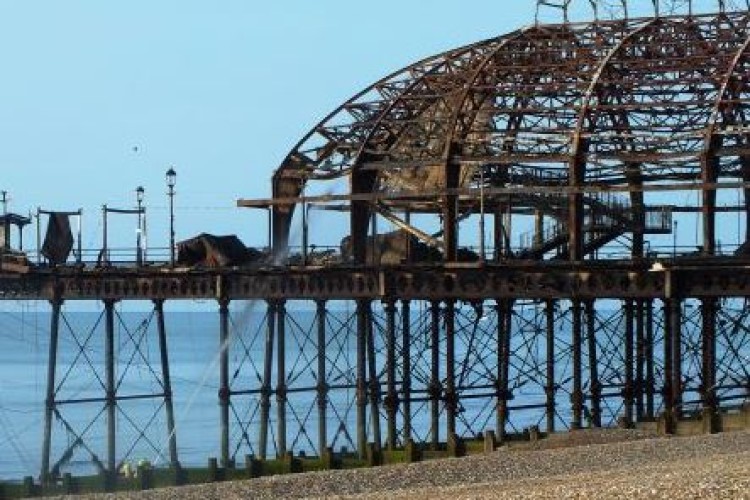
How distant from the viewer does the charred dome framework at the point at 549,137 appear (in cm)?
6494

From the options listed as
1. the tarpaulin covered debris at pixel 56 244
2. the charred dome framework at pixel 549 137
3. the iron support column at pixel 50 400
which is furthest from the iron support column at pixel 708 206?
the tarpaulin covered debris at pixel 56 244

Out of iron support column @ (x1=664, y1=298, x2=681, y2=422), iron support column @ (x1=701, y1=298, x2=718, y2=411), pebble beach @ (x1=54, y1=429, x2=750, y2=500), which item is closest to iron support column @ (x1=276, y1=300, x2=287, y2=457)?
iron support column @ (x1=664, y1=298, x2=681, y2=422)

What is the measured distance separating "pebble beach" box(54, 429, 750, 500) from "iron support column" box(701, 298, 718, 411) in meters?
4.75

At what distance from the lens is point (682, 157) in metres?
63.9

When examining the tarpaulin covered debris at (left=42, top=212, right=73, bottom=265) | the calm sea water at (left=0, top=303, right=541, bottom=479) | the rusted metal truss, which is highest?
the tarpaulin covered debris at (left=42, top=212, right=73, bottom=265)

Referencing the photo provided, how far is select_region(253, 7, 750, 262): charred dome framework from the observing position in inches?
2557

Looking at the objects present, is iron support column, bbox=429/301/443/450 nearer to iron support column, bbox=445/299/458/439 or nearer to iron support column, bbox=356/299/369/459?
iron support column, bbox=445/299/458/439

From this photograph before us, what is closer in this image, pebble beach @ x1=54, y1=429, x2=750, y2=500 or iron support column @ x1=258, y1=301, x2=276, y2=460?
pebble beach @ x1=54, y1=429, x2=750, y2=500

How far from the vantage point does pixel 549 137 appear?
226ft

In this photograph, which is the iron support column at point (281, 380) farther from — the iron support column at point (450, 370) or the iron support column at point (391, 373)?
the iron support column at point (450, 370)

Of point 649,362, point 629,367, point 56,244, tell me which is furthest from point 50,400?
point 649,362

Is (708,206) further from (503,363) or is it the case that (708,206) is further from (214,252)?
(214,252)

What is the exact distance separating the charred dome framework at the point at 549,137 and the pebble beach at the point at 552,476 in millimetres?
11951

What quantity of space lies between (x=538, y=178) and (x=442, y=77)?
662 cm
